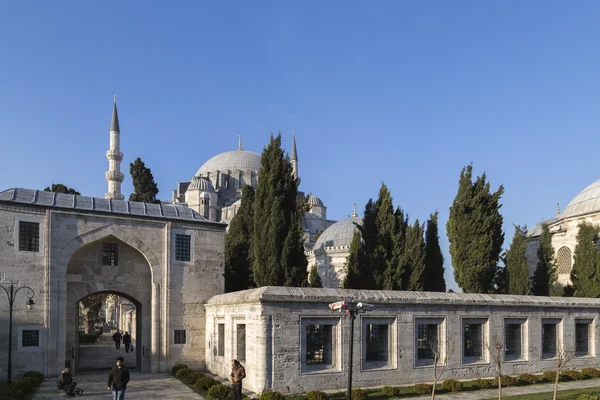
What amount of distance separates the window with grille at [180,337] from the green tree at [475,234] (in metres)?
13.7

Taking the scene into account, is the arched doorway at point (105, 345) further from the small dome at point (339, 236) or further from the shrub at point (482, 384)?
the small dome at point (339, 236)

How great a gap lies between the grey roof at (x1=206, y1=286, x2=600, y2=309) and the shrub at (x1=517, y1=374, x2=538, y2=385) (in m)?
2.90

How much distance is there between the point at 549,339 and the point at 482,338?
13.6 feet

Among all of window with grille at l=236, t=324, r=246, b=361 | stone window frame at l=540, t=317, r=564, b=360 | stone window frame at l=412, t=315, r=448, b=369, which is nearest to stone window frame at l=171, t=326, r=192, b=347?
window with grille at l=236, t=324, r=246, b=361

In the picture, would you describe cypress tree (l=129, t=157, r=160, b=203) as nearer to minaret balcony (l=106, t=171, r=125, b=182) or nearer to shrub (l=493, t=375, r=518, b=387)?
minaret balcony (l=106, t=171, r=125, b=182)

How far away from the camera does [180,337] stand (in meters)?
24.9

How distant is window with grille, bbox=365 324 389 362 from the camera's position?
20.8m

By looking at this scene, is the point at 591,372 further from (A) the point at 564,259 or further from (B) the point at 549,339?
(A) the point at 564,259

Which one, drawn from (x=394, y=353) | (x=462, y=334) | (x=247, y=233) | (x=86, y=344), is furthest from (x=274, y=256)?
(x=86, y=344)

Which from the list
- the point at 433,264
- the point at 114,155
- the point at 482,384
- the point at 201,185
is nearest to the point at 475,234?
the point at 433,264

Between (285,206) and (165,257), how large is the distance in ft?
19.8

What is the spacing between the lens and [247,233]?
37.4 m

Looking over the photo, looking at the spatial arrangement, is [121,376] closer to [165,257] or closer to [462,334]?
[165,257]

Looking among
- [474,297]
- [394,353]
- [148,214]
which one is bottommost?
[394,353]
